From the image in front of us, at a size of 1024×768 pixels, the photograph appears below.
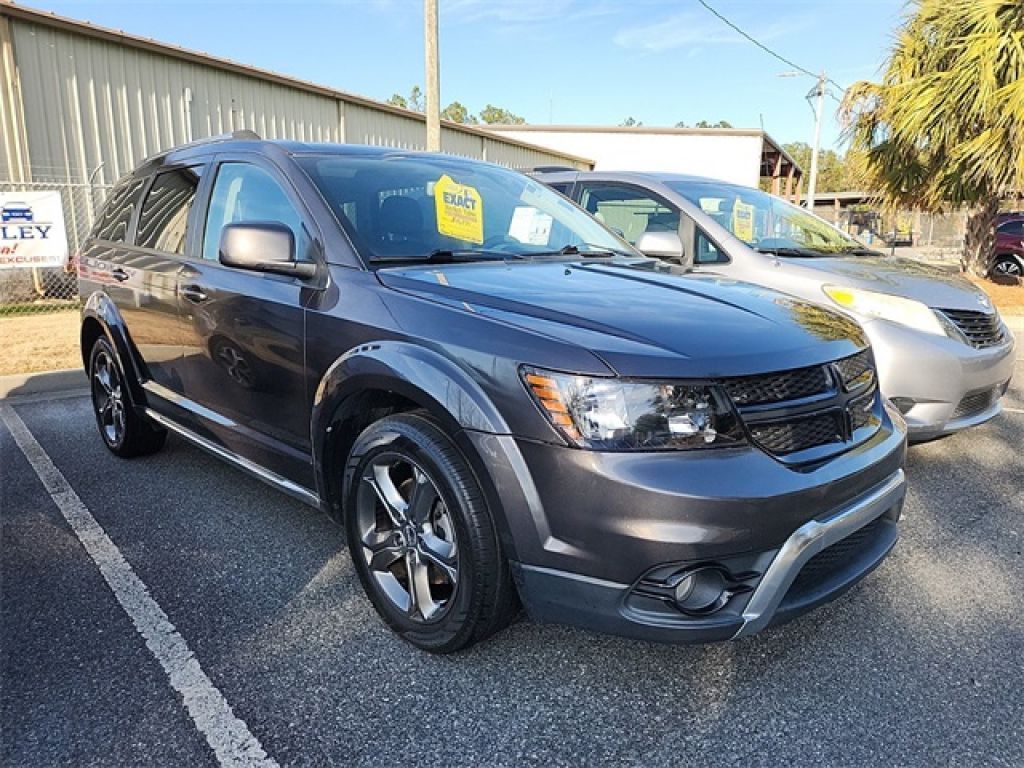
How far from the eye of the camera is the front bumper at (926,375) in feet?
13.1

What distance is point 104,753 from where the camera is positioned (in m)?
2.04

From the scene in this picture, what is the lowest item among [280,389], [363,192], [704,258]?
[280,389]

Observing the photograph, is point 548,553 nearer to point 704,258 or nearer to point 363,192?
point 363,192

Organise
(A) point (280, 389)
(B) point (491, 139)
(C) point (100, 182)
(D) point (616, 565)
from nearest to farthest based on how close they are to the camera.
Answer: (D) point (616, 565), (A) point (280, 389), (C) point (100, 182), (B) point (491, 139)

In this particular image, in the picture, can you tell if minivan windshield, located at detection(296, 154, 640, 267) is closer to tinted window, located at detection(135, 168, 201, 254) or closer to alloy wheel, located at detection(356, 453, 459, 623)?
alloy wheel, located at detection(356, 453, 459, 623)

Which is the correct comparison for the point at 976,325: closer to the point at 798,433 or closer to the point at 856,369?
the point at 856,369

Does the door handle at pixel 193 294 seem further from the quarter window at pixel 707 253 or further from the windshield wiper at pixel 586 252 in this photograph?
the quarter window at pixel 707 253

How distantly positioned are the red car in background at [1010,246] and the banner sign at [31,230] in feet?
62.4

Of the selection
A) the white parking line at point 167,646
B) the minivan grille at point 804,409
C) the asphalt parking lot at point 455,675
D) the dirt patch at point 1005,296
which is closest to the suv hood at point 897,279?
the asphalt parking lot at point 455,675

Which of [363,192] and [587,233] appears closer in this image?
[363,192]

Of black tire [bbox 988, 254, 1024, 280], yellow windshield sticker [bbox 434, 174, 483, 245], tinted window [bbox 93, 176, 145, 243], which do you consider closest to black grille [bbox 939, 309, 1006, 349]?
yellow windshield sticker [bbox 434, 174, 483, 245]

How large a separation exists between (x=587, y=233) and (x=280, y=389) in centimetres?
170

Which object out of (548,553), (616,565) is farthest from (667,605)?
(548,553)

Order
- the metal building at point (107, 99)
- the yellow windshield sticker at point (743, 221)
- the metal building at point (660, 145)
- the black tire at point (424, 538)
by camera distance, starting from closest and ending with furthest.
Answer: the black tire at point (424, 538) < the yellow windshield sticker at point (743, 221) < the metal building at point (107, 99) < the metal building at point (660, 145)
